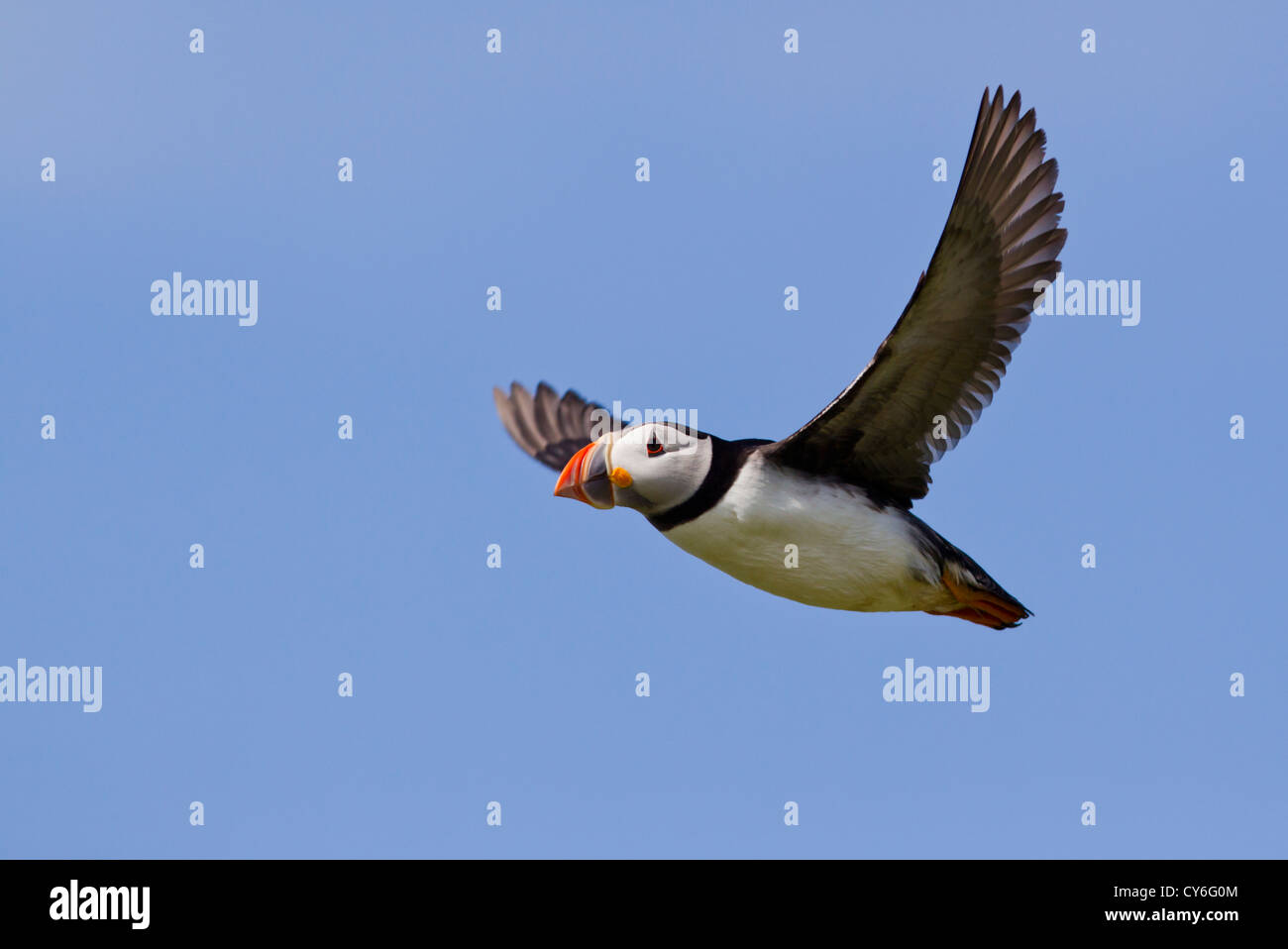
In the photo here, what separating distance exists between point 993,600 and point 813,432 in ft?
5.02

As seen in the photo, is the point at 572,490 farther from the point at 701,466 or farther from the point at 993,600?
the point at 993,600

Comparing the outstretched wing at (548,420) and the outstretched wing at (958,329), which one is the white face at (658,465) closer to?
the outstretched wing at (958,329)

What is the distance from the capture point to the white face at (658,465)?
9.07 metres

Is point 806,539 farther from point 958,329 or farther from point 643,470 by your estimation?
point 958,329

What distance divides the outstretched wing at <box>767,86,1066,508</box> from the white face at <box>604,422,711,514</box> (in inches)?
18.1

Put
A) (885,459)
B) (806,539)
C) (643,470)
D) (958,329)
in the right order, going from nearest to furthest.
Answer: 1. (958,329)
2. (806,539)
3. (643,470)
4. (885,459)

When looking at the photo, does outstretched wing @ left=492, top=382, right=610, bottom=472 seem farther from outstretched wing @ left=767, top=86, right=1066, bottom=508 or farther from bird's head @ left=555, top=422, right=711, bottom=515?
outstretched wing @ left=767, top=86, right=1066, bottom=508

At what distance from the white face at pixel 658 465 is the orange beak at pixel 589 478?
0.15 feet

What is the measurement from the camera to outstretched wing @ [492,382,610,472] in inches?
479

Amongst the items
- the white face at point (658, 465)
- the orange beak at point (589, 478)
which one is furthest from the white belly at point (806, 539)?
the orange beak at point (589, 478)

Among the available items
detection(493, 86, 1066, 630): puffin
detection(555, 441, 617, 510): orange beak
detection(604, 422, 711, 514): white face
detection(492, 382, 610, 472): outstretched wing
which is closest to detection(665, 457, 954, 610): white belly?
detection(493, 86, 1066, 630): puffin

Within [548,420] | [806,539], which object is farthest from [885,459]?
[548,420]

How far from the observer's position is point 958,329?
8641 mm

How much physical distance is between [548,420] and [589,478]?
3.36 metres
